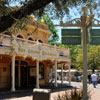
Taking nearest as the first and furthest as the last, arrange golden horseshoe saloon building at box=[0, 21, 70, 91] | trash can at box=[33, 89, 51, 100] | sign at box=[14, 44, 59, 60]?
1. trash can at box=[33, 89, 51, 100]
2. golden horseshoe saloon building at box=[0, 21, 70, 91]
3. sign at box=[14, 44, 59, 60]

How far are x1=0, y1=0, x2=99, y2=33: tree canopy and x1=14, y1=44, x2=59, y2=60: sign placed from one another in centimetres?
919

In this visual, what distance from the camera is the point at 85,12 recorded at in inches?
314

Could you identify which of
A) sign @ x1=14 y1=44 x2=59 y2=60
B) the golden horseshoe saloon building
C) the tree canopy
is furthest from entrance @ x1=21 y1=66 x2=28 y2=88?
the tree canopy

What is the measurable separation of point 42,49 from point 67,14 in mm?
12330

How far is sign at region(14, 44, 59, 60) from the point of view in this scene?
17.8 metres

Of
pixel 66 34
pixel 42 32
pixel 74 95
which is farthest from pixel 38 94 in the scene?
pixel 42 32

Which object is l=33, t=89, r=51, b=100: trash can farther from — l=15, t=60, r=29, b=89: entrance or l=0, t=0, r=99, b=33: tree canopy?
l=15, t=60, r=29, b=89: entrance

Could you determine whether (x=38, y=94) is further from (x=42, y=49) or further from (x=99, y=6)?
(x=42, y=49)

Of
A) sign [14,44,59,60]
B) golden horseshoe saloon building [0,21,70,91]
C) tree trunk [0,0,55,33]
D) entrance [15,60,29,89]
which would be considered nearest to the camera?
tree trunk [0,0,55,33]

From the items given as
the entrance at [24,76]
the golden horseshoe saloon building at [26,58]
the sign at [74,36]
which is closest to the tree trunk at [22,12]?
the sign at [74,36]

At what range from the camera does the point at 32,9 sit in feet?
20.7

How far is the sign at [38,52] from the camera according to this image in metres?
17.8

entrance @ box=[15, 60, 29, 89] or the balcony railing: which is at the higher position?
the balcony railing

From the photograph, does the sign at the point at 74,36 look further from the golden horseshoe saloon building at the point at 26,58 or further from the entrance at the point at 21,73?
the entrance at the point at 21,73
